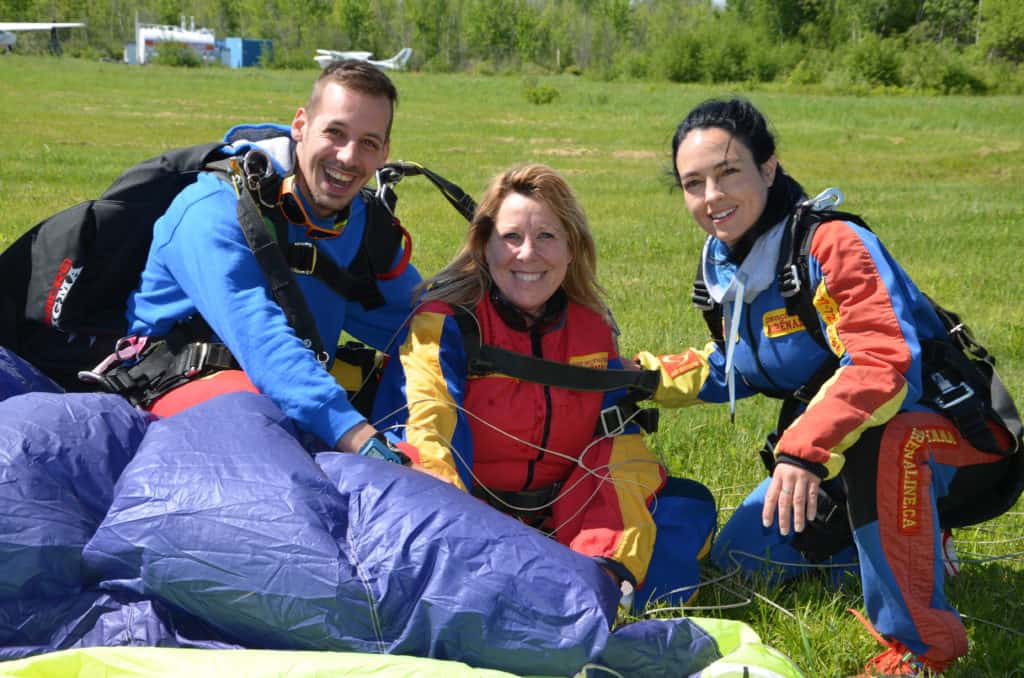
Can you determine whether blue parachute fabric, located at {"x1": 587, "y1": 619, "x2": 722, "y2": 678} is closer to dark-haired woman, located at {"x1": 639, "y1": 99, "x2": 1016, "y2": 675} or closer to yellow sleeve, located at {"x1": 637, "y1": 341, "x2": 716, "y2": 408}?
dark-haired woman, located at {"x1": 639, "y1": 99, "x2": 1016, "y2": 675}

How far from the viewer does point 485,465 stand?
3666mm

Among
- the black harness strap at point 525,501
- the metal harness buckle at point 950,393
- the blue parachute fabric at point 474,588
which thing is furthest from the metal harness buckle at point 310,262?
the metal harness buckle at point 950,393

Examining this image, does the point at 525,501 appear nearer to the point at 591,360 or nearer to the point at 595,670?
the point at 591,360

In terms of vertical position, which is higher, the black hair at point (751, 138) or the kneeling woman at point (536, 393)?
the black hair at point (751, 138)

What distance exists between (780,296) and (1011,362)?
391 cm

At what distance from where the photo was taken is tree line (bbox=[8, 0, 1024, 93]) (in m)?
50.3

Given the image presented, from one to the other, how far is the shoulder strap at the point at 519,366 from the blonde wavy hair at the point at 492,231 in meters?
0.10

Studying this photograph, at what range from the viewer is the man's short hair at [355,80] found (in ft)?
12.4

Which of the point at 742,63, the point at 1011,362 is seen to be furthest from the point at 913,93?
the point at 1011,362

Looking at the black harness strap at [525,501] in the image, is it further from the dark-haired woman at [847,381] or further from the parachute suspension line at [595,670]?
the parachute suspension line at [595,670]

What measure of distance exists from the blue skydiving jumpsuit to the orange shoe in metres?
1.69

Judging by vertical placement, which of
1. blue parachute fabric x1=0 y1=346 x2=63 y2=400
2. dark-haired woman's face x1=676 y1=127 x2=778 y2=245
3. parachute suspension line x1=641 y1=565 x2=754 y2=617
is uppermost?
dark-haired woman's face x1=676 y1=127 x2=778 y2=245

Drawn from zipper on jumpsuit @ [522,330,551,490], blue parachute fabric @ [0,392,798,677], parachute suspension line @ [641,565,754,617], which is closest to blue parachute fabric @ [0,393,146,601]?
blue parachute fabric @ [0,392,798,677]

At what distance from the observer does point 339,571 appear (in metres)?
2.66
